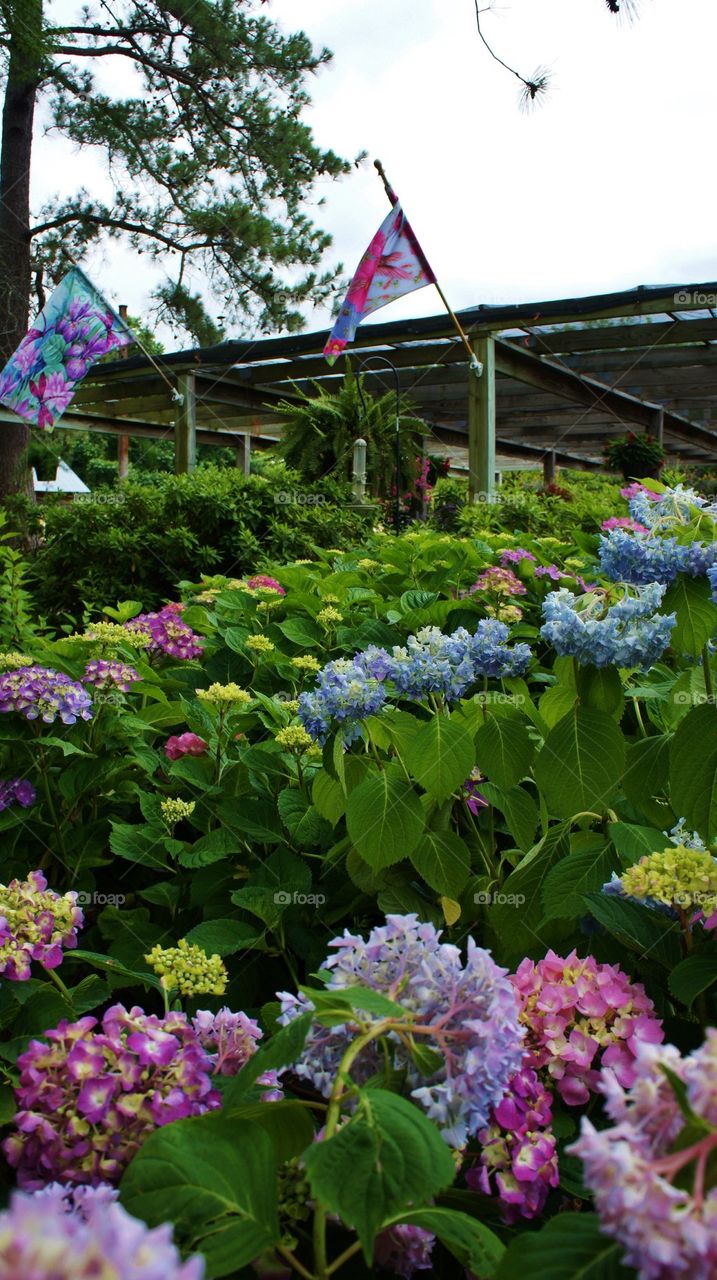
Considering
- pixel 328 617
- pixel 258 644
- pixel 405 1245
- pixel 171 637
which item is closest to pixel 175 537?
pixel 171 637

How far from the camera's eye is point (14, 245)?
33.9 ft

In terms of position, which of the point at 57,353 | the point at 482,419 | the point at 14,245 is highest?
the point at 14,245

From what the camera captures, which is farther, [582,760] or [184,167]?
Result: [184,167]

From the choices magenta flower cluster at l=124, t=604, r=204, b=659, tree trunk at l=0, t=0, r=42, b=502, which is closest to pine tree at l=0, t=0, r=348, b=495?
tree trunk at l=0, t=0, r=42, b=502

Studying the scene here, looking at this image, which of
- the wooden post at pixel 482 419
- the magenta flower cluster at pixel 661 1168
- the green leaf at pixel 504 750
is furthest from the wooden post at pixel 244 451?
the magenta flower cluster at pixel 661 1168

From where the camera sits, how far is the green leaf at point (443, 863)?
1.35 m

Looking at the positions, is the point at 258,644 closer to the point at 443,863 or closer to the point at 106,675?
the point at 106,675

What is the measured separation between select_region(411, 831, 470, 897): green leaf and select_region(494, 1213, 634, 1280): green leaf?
31.5 inches

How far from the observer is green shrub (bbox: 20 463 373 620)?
246 inches

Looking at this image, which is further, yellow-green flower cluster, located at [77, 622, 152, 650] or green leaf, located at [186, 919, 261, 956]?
yellow-green flower cluster, located at [77, 622, 152, 650]

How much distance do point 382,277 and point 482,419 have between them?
206cm

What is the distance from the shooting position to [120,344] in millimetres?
7781

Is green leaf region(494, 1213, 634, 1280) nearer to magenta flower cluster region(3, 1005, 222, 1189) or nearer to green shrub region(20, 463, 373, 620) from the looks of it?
magenta flower cluster region(3, 1005, 222, 1189)

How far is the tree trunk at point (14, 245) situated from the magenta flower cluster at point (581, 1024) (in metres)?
10.1
